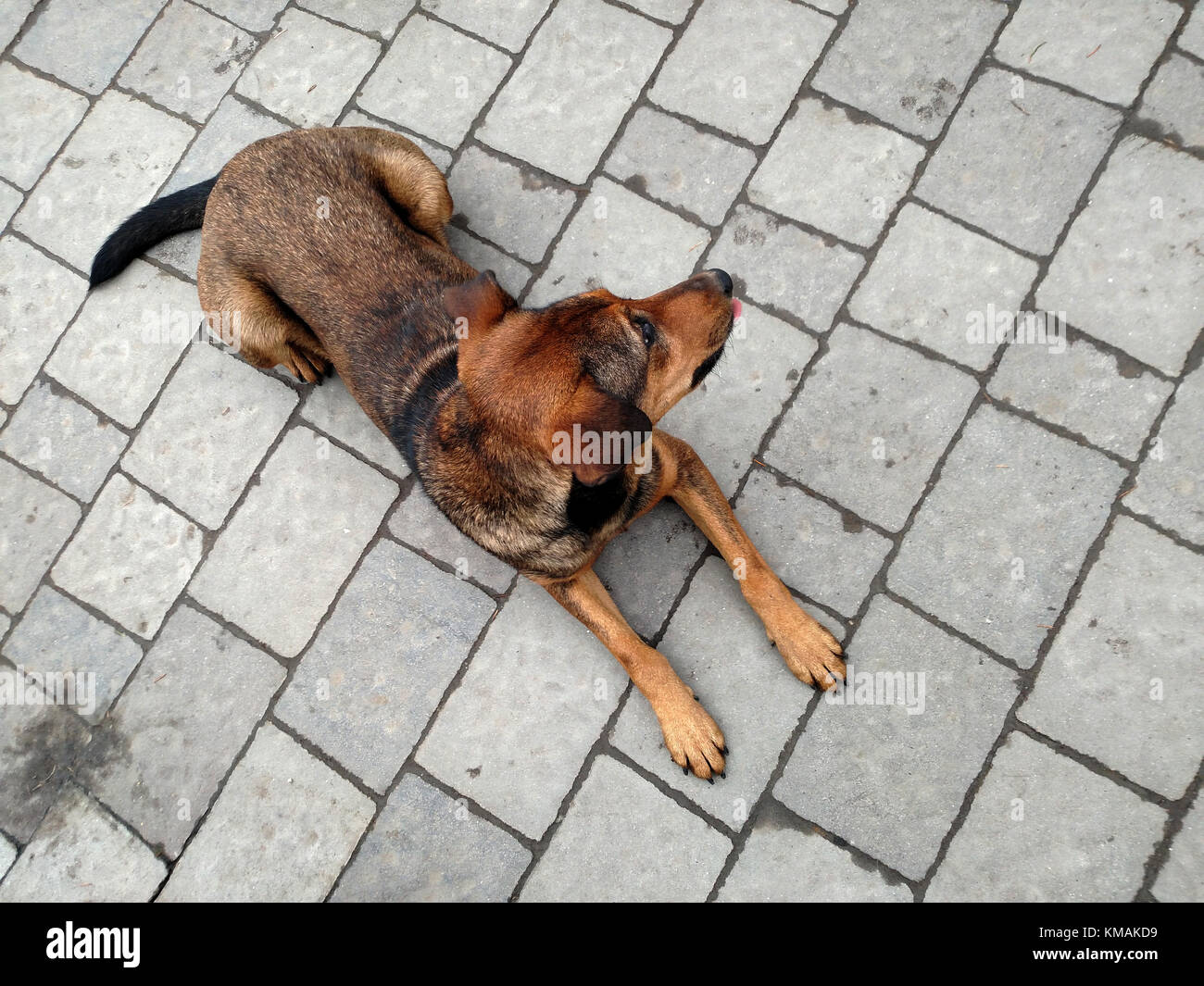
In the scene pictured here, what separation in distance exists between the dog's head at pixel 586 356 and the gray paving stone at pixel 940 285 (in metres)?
1.22

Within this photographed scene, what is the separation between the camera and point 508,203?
15.0ft

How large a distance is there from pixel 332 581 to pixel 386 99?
2.72 metres

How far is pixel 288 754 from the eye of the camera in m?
4.08

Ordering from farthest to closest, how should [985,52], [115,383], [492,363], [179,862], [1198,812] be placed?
[115,383] → [985,52] → [179,862] → [1198,812] → [492,363]

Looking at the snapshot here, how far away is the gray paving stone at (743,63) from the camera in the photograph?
4441 mm

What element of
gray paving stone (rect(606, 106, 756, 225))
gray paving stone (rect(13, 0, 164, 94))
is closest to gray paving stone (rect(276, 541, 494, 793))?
gray paving stone (rect(606, 106, 756, 225))

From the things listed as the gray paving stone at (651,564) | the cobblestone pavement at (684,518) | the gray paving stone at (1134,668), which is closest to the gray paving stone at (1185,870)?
the cobblestone pavement at (684,518)

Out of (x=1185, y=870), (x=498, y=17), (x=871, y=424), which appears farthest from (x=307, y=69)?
(x=1185, y=870)

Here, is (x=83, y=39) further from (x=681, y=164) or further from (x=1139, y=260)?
(x=1139, y=260)

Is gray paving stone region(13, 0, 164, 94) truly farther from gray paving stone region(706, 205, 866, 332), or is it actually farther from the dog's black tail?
gray paving stone region(706, 205, 866, 332)

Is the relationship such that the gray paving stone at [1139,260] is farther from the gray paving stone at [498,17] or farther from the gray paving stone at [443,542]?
the gray paving stone at [498,17]

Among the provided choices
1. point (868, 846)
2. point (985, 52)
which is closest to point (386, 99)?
point (985, 52)

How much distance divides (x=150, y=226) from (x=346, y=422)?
4.84ft
